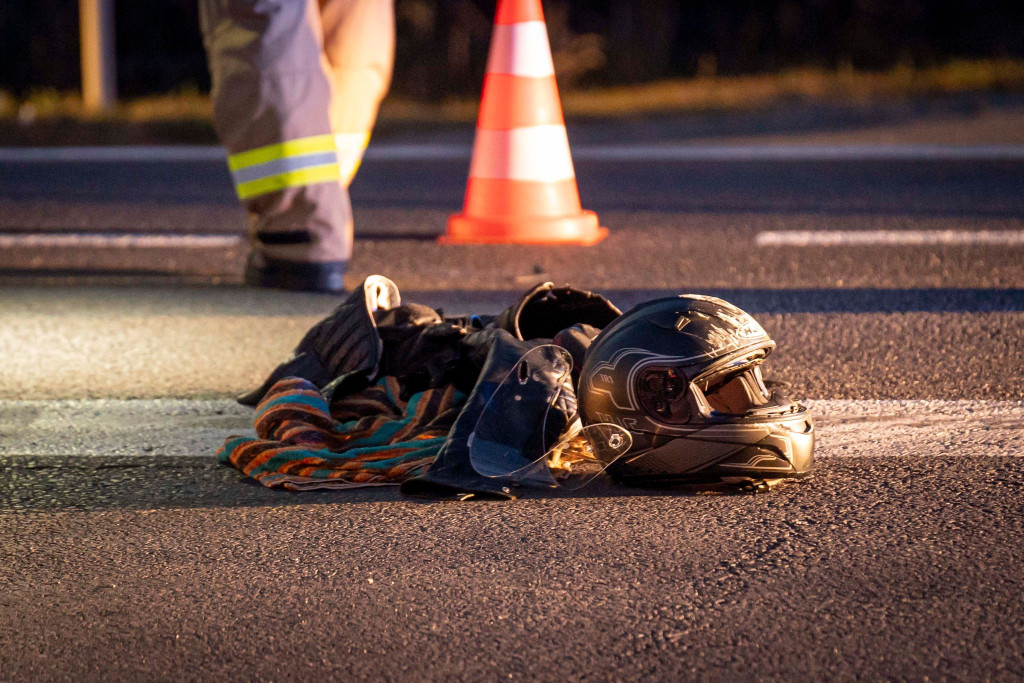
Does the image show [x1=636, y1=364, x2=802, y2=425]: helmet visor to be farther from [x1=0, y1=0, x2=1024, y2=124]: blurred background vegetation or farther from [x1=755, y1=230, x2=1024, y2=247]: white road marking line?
[x1=0, y1=0, x2=1024, y2=124]: blurred background vegetation

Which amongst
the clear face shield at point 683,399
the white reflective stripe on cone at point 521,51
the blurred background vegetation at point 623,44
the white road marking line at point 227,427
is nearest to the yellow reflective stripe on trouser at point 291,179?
the white reflective stripe on cone at point 521,51

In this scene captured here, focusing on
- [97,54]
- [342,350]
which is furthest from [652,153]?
[342,350]

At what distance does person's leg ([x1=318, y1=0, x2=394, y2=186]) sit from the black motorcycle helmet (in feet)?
9.33

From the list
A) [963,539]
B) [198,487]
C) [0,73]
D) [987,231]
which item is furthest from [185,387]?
[0,73]

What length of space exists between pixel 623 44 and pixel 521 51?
8850 millimetres

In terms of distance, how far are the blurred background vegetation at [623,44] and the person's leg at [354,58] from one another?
676 centimetres

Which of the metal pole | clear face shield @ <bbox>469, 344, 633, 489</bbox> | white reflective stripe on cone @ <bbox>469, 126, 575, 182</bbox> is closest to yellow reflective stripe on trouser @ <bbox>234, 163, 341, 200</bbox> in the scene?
white reflective stripe on cone @ <bbox>469, 126, 575, 182</bbox>

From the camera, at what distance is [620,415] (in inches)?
115

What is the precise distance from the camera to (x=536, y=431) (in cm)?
294

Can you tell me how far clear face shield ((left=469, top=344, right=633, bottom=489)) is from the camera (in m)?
2.90

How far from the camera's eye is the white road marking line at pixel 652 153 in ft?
27.5

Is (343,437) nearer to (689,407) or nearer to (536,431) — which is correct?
(536,431)

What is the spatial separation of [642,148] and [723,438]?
6.37 meters

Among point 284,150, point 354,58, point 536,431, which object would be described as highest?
point 354,58
